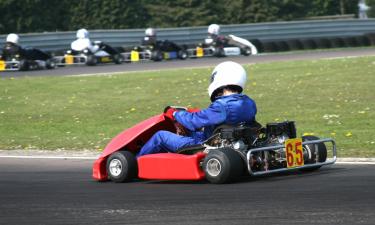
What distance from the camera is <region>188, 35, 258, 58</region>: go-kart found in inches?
1313

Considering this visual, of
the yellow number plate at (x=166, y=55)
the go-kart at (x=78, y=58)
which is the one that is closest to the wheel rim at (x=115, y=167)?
the go-kart at (x=78, y=58)

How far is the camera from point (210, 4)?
168 feet

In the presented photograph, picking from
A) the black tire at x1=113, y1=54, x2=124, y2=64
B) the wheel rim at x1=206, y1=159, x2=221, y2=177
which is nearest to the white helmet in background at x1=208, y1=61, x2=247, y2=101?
the wheel rim at x1=206, y1=159, x2=221, y2=177

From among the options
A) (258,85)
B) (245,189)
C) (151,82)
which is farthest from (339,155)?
(151,82)

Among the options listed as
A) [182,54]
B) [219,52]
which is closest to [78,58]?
[182,54]

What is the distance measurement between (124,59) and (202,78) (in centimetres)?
1064

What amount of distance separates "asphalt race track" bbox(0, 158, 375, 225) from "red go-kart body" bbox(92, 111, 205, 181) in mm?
94

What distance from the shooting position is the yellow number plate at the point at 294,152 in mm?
8438

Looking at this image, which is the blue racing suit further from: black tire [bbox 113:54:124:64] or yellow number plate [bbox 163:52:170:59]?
yellow number plate [bbox 163:52:170:59]

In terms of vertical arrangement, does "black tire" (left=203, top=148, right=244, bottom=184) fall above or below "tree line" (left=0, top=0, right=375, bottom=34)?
below

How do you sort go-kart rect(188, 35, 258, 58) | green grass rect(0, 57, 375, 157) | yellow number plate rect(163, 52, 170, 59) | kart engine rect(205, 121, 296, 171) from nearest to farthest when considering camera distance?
1. kart engine rect(205, 121, 296, 171)
2. green grass rect(0, 57, 375, 157)
3. yellow number plate rect(163, 52, 170, 59)
4. go-kart rect(188, 35, 258, 58)

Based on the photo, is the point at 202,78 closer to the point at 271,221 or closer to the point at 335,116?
the point at 335,116

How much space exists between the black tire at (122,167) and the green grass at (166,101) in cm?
298

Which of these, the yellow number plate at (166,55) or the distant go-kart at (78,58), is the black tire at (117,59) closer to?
the distant go-kart at (78,58)
